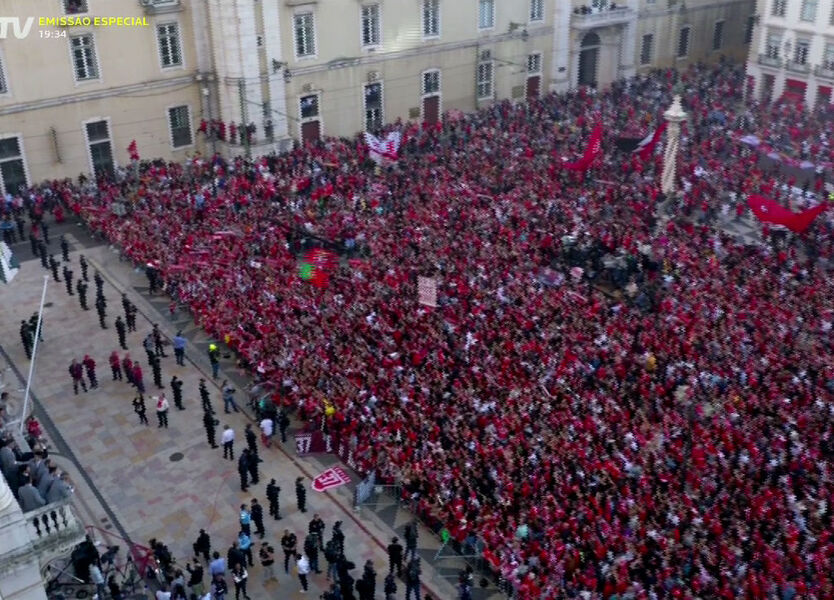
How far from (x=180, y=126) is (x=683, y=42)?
3707cm

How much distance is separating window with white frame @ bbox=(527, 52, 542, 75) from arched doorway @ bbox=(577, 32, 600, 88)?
3.56m

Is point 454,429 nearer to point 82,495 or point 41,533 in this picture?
point 82,495

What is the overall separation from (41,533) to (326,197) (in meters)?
25.3

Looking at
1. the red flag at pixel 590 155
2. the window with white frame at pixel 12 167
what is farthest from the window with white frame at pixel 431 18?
the window with white frame at pixel 12 167

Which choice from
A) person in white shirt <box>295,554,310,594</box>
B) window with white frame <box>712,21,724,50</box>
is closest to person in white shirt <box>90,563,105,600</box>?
person in white shirt <box>295,554,310,594</box>

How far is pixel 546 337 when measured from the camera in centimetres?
2716

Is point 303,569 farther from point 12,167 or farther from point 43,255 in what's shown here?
point 12,167

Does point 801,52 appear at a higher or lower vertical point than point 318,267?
higher

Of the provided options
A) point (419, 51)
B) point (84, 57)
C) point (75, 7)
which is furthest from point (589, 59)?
point (75, 7)

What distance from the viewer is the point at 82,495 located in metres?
22.6

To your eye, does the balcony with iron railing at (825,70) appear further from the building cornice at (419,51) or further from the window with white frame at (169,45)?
the window with white frame at (169,45)

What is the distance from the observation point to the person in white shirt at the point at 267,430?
956 inches

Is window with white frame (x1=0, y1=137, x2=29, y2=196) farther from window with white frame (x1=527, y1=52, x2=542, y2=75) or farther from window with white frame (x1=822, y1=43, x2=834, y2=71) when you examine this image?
window with white frame (x1=822, y1=43, x2=834, y2=71)

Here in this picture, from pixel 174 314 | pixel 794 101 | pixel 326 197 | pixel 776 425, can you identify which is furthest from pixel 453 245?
pixel 794 101
